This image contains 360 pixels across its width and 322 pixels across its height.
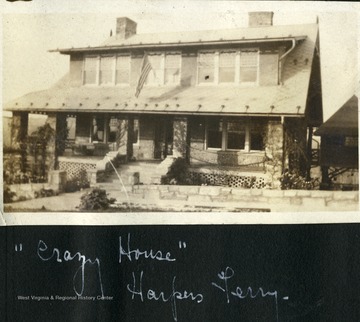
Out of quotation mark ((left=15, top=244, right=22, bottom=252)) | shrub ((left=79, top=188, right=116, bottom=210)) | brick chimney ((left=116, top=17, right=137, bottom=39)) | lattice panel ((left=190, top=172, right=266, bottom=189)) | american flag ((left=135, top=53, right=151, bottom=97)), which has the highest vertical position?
brick chimney ((left=116, top=17, right=137, bottom=39))

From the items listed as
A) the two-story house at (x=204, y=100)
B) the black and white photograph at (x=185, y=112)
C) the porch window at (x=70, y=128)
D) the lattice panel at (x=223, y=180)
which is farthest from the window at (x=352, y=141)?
the porch window at (x=70, y=128)

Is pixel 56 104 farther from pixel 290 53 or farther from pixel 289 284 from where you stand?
pixel 289 284

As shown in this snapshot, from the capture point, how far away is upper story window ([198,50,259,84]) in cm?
178

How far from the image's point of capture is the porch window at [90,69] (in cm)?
180

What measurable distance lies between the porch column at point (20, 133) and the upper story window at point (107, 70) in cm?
29

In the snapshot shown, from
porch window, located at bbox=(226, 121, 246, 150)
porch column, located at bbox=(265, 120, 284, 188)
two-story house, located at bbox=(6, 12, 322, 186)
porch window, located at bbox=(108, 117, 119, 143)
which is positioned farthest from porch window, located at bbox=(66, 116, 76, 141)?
porch column, located at bbox=(265, 120, 284, 188)

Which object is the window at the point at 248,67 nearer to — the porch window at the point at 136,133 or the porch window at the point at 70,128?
the porch window at the point at 136,133

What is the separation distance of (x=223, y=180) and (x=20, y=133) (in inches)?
32.3

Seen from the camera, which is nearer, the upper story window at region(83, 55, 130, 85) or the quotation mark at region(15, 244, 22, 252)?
the quotation mark at region(15, 244, 22, 252)

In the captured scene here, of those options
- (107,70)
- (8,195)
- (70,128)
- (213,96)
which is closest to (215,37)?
(213,96)

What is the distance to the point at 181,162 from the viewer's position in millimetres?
1764

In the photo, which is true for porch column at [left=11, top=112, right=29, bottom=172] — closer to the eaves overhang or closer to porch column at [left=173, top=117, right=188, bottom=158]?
the eaves overhang

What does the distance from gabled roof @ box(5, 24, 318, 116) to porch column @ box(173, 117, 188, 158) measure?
4 cm

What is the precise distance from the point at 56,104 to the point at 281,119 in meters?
0.90
